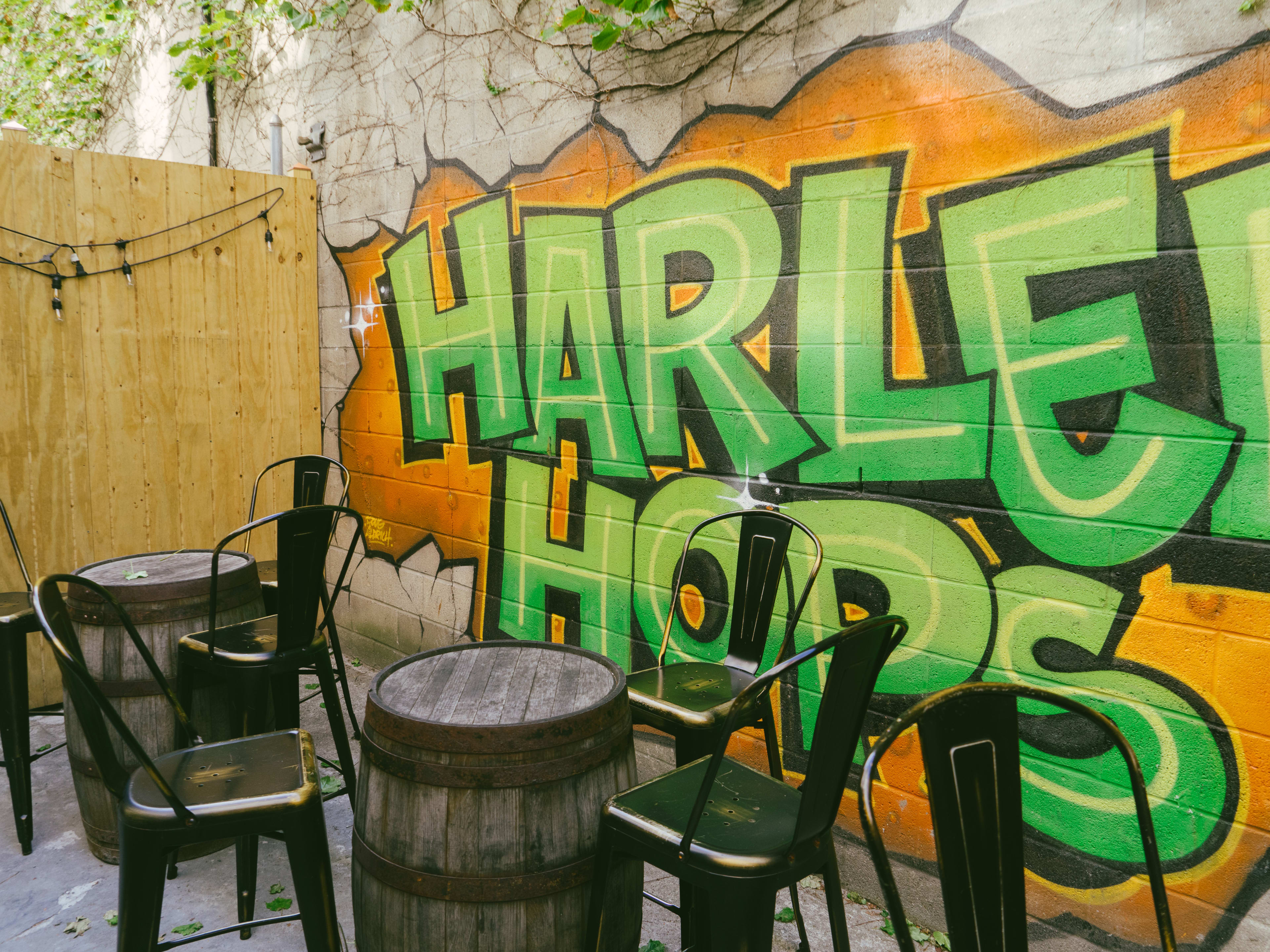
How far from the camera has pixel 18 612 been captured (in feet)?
9.19

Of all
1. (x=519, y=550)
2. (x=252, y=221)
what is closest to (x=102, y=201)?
(x=252, y=221)

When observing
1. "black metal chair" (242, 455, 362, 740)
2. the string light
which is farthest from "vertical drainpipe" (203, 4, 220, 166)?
"black metal chair" (242, 455, 362, 740)

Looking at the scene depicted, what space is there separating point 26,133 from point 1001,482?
14.0 ft

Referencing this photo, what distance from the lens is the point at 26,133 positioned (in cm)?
379

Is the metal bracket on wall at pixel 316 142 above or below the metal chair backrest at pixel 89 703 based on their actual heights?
above

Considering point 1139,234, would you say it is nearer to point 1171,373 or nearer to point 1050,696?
point 1171,373

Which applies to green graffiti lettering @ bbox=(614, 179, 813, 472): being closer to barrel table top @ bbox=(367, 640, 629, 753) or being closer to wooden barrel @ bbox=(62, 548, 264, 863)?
barrel table top @ bbox=(367, 640, 629, 753)

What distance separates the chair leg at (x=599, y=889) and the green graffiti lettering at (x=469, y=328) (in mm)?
2033

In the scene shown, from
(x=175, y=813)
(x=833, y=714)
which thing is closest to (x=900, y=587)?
(x=833, y=714)

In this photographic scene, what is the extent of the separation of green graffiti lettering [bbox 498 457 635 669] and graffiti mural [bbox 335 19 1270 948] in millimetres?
15

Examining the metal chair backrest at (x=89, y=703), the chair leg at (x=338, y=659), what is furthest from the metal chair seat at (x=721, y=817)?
the chair leg at (x=338, y=659)

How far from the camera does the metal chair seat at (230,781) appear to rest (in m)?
1.68

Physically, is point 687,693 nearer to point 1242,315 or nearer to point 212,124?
point 1242,315

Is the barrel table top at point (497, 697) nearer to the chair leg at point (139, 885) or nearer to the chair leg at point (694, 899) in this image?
the chair leg at point (694, 899)
